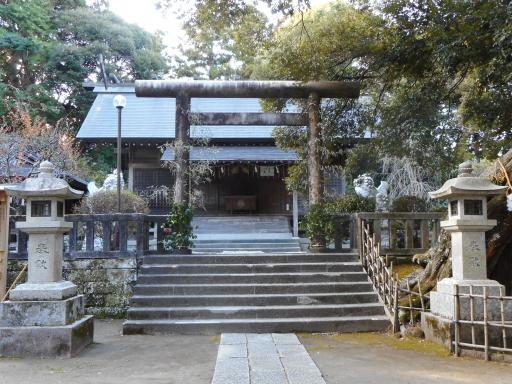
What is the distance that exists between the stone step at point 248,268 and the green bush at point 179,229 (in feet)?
2.94

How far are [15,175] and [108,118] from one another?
6.15 m

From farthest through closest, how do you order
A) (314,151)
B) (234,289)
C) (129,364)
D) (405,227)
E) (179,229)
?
(314,151)
(179,229)
(405,227)
(234,289)
(129,364)

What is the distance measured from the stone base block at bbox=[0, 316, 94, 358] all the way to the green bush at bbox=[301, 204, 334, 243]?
5.48 m

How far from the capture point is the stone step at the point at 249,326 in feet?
24.8

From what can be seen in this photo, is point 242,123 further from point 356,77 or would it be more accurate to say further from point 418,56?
point 418,56

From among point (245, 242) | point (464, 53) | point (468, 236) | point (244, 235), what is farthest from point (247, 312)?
point (244, 235)

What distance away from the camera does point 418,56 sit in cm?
980

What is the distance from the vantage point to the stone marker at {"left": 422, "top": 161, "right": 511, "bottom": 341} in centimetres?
603

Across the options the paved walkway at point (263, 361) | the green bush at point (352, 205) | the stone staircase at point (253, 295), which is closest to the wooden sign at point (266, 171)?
the green bush at point (352, 205)

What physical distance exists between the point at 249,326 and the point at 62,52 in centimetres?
2436

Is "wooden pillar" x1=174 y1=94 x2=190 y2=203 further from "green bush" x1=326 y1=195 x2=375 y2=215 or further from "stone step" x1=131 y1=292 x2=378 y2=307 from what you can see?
"green bush" x1=326 y1=195 x2=375 y2=215

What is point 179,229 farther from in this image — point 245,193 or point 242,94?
point 245,193

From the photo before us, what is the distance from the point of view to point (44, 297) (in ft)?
20.5

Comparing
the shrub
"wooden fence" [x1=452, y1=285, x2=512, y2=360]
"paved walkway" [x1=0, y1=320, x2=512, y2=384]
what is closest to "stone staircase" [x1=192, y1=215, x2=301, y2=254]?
the shrub
